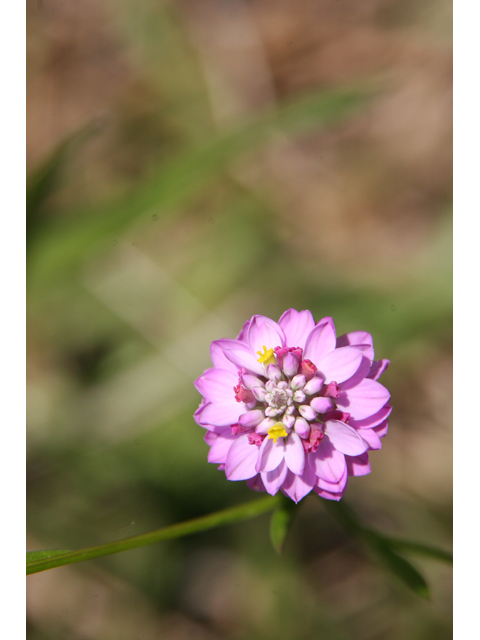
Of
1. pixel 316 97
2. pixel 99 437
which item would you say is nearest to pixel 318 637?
pixel 99 437

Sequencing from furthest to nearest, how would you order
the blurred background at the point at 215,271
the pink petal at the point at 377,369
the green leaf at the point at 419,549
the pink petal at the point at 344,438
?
the blurred background at the point at 215,271
the green leaf at the point at 419,549
the pink petal at the point at 377,369
the pink petal at the point at 344,438

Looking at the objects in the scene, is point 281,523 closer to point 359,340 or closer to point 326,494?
point 326,494

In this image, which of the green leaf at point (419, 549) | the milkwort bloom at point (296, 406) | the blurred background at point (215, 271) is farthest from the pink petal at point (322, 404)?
the blurred background at point (215, 271)

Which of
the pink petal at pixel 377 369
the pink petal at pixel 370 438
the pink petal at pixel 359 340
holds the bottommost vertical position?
the pink petal at pixel 370 438

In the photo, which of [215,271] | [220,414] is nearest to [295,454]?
[220,414]

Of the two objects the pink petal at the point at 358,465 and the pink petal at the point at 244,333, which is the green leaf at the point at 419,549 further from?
the pink petal at the point at 244,333
